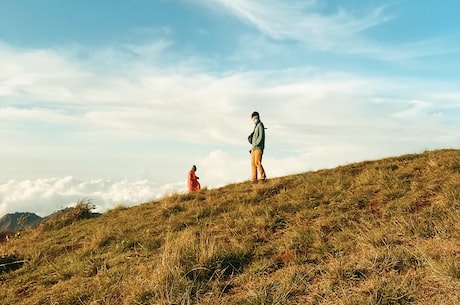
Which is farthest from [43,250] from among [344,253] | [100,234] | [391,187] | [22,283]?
[391,187]

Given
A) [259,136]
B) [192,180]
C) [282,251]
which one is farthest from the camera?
[192,180]

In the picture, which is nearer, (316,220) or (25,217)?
(316,220)

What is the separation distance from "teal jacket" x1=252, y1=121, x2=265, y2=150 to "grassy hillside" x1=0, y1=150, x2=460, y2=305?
2.10m

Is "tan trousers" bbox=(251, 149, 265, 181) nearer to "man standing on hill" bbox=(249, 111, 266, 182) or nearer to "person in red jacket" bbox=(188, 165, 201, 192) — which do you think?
"man standing on hill" bbox=(249, 111, 266, 182)

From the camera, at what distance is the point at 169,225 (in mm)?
10531

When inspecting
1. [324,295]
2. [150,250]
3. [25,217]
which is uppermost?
[25,217]

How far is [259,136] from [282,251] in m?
8.10

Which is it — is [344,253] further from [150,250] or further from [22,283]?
[22,283]

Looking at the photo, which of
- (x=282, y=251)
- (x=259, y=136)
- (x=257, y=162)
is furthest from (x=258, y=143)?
(x=282, y=251)

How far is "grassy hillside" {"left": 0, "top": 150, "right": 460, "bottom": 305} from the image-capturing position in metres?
5.01

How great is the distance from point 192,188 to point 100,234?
9.04 metres

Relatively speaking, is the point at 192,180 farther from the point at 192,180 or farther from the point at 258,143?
the point at 258,143

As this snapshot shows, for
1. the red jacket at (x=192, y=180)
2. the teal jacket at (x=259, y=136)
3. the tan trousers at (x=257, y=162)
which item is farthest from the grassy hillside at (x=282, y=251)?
the red jacket at (x=192, y=180)

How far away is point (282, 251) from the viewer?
6.95 metres
